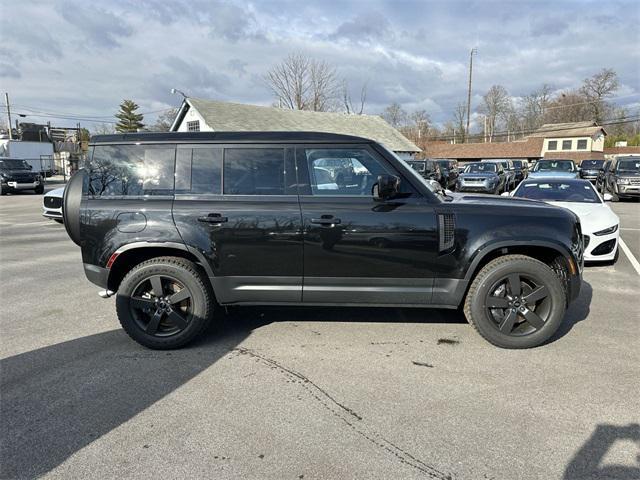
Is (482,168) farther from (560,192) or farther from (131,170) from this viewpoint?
(131,170)

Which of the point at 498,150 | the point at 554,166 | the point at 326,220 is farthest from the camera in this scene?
the point at 498,150

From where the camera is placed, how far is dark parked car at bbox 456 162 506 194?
18766mm

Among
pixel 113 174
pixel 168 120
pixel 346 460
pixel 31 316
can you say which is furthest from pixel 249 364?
pixel 168 120

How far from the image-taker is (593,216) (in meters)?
6.83

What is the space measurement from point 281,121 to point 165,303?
30.3 meters

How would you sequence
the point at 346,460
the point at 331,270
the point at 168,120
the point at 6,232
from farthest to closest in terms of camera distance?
the point at 168,120 → the point at 6,232 → the point at 331,270 → the point at 346,460

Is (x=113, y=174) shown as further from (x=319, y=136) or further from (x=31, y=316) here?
(x=31, y=316)

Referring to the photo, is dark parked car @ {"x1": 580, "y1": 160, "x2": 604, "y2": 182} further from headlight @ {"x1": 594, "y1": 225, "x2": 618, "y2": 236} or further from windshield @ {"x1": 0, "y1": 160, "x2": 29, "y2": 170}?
windshield @ {"x1": 0, "y1": 160, "x2": 29, "y2": 170}

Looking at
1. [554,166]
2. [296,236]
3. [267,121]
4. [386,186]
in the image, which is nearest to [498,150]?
[267,121]

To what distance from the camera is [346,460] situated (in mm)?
2471

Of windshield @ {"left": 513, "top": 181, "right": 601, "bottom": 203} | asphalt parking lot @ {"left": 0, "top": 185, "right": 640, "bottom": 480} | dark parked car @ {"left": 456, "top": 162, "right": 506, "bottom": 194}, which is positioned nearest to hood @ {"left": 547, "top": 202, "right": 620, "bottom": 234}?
windshield @ {"left": 513, "top": 181, "right": 601, "bottom": 203}

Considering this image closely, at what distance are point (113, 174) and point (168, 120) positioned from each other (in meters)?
75.7

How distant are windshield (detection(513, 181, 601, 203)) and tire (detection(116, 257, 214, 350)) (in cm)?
691

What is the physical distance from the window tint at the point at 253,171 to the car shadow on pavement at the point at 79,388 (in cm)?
151
